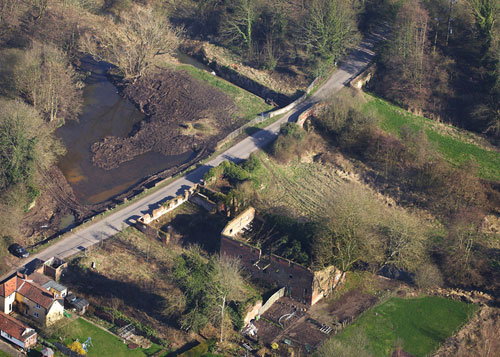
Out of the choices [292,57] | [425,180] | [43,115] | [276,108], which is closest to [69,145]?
[43,115]

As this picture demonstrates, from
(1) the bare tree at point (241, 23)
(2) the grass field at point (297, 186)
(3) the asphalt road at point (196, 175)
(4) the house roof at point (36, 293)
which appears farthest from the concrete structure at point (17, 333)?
(1) the bare tree at point (241, 23)

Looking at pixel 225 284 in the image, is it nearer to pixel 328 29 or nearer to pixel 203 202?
pixel 203 202

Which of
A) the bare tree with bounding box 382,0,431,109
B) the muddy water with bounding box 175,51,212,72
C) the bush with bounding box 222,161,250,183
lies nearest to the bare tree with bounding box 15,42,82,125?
the muddy water with bounding box 175,51,212,72

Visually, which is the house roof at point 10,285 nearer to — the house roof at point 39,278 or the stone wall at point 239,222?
the house roof at point 39,278

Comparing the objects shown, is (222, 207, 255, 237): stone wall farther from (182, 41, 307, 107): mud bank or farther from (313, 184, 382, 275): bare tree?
(182, 41, 307, 107): mud bank

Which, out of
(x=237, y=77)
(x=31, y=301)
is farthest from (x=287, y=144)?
(x=31, y=301)

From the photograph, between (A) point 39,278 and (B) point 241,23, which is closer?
(A) point 39,278
